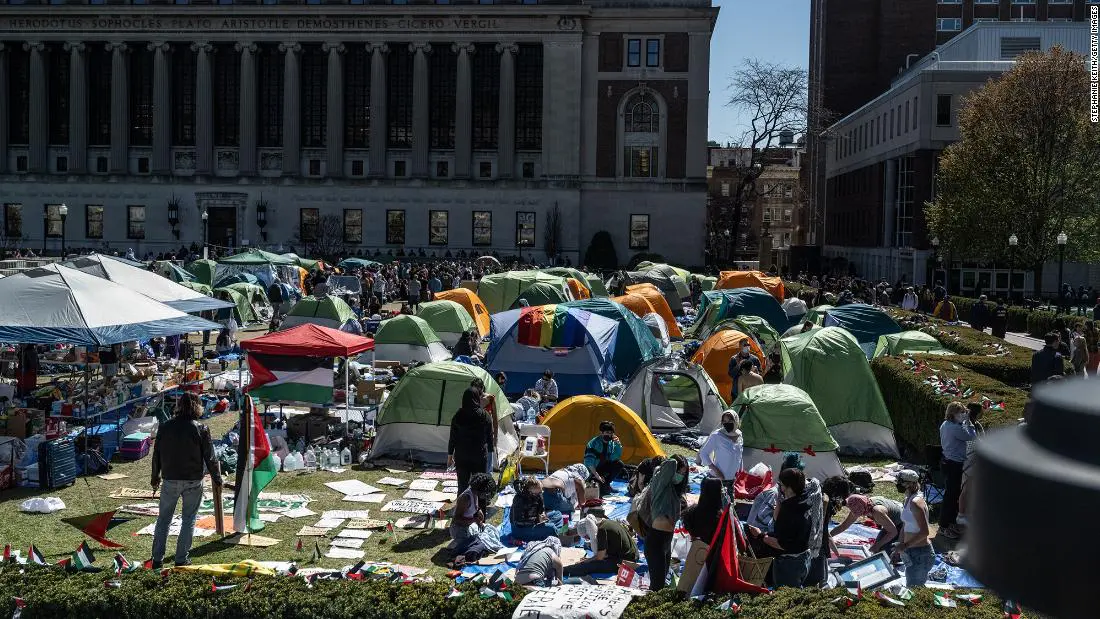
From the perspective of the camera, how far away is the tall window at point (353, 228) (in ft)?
246

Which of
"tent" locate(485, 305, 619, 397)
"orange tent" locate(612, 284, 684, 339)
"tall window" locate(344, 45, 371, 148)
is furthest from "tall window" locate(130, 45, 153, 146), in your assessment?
"tent" locate(485, 305, 619, 397)

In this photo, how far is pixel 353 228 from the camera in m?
75.3

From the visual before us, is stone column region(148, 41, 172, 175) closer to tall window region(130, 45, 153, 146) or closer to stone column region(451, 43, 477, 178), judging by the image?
tall window region(130, 45, 153, 146)

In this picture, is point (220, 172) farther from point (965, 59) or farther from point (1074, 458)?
point (1074, 458)

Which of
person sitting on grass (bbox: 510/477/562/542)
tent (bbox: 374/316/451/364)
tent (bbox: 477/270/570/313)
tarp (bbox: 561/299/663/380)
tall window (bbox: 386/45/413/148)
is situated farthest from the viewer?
tall window (bbox: 386/45/413/148)

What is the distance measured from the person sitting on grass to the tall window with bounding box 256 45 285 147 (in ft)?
216

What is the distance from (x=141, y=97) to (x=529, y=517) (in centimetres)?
7036

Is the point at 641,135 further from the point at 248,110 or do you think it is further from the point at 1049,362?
the point at 1049,362

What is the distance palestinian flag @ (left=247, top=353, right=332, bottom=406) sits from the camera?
59.2 ft

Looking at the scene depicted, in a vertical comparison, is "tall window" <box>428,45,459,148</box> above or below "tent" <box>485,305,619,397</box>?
above

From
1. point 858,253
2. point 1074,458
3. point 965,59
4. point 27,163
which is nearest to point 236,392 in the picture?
point 1074,458

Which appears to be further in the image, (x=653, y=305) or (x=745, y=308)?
(x=653, y=305)

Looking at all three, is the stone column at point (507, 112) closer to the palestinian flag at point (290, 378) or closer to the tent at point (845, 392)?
the tent at point (845, 392)

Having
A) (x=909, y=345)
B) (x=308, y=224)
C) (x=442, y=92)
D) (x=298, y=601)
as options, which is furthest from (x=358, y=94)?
(x=298, y=601)
